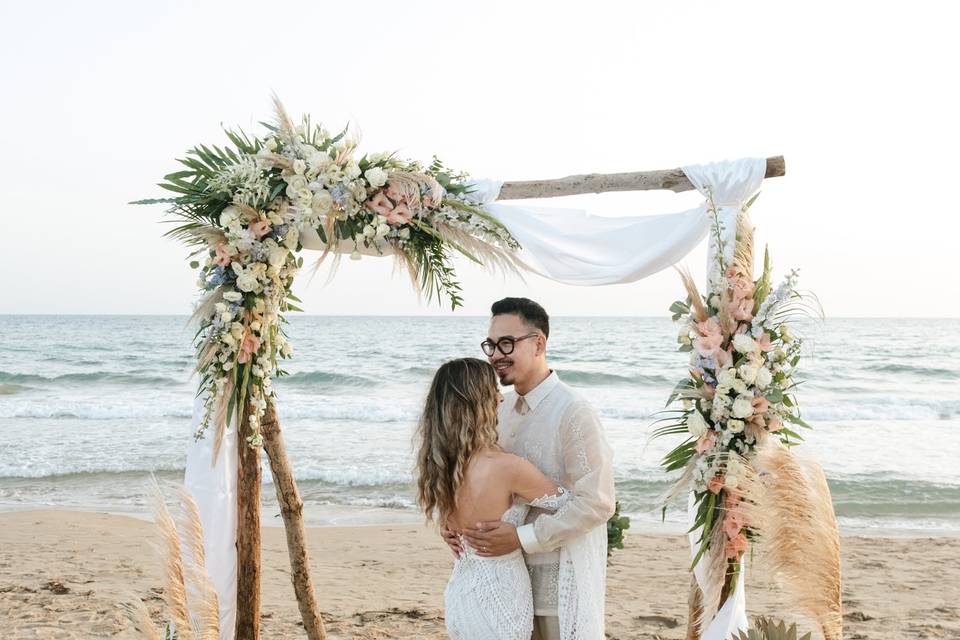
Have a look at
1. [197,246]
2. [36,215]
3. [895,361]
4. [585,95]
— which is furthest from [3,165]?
[895,361]

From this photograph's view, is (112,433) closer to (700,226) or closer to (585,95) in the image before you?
(585,95)

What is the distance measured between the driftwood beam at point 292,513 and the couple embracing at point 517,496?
1686 millimetres

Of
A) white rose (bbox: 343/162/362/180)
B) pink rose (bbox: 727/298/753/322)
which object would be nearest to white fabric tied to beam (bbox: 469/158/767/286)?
pink rose (bbox: 727/298/753/322)

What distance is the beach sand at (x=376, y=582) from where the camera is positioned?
5.95 metres

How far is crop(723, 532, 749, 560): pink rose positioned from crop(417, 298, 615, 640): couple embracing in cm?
76

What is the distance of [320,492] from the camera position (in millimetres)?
10438

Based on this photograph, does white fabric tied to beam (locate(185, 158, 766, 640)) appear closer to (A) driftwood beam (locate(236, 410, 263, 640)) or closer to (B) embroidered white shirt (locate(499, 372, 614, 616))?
(A) driftwood beam (locate(236, 410, 263, 640))

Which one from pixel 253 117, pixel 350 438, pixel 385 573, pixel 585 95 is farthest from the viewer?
pixel 350 438

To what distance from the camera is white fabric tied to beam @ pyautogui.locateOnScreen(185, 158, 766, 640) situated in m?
4.07

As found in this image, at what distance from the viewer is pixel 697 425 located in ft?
13.0

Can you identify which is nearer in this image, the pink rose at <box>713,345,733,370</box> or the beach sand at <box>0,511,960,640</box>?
the pink rose at <box>713,345,733,370</box>

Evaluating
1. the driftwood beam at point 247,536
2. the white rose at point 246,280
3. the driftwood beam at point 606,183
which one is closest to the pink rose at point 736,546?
the driftwood beam at point 606,183

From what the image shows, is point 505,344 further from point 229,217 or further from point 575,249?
point 229,217

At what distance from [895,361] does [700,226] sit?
989 inches
